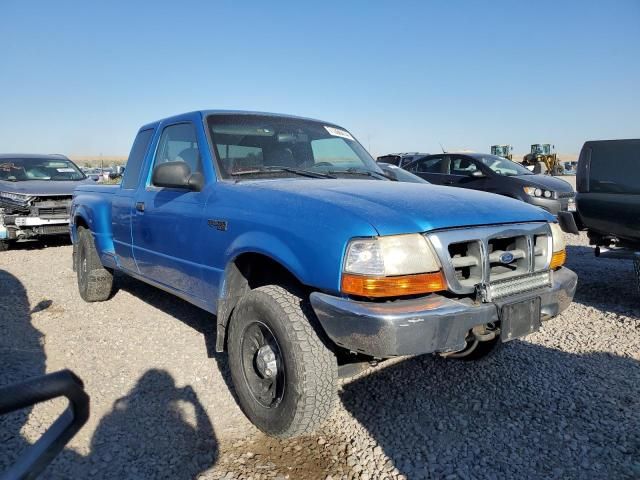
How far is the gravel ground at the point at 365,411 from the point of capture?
2.37 metres

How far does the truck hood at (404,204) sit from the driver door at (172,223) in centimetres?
56

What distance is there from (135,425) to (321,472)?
1158 millimetres

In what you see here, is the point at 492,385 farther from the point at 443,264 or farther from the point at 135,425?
the point at 135,425

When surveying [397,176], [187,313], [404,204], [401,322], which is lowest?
[187,313]

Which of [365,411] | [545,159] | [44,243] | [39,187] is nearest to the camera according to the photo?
[365,411]

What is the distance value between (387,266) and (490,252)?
67 centimetres

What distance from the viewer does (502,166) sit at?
32.4ft

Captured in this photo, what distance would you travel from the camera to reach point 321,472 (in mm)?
2324

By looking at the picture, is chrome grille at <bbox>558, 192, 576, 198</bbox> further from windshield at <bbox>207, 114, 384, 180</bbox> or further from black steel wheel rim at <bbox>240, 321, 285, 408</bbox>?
black steel wheel rim at <bbox>240, 321, 285, 408</bbox>

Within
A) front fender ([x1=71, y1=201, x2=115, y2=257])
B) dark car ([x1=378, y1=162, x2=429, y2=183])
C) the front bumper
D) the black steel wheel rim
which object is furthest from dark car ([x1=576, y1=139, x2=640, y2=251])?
front fender ([x1=71, y1=201, x2=115, y2=257])

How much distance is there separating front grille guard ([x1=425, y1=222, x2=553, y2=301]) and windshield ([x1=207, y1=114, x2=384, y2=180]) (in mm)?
1308

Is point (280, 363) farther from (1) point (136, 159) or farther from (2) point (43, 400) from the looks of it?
(1) point (136, 159)

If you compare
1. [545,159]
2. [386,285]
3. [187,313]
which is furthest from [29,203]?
[545,159]

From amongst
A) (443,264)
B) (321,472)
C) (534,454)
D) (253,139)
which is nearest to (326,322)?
(443,264)
